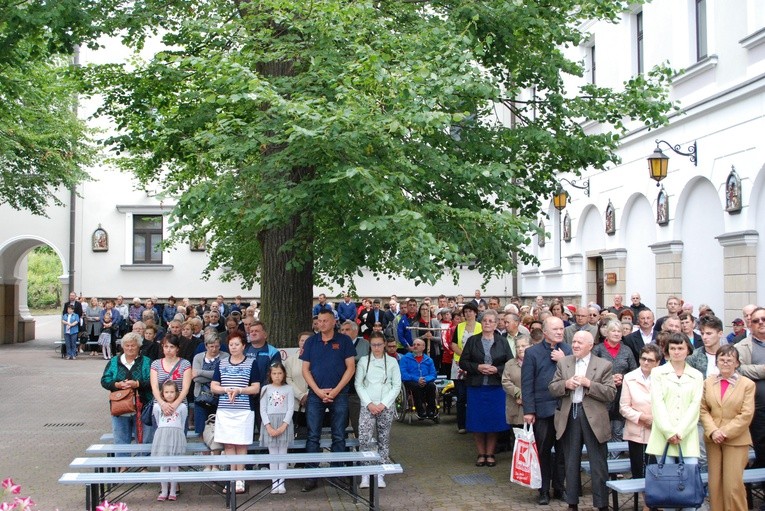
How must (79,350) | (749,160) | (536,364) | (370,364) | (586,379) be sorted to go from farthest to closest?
(79,350) → (749,160) → (370,364) → (536,364) → (586,379)

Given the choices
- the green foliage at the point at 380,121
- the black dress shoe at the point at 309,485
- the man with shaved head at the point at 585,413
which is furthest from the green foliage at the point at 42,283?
the man with shaved head at the point at 585,413

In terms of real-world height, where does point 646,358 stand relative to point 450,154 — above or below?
below

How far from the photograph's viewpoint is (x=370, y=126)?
9266mm

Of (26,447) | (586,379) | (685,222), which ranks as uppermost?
(685,222)

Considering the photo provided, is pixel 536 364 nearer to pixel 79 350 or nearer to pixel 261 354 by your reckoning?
pixel 261 354

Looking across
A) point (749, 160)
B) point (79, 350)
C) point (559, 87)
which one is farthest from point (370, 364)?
point (79, 350)

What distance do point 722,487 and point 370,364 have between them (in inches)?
162

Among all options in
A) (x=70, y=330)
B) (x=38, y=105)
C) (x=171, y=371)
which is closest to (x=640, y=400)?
(x=171, y=371)

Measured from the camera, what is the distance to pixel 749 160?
17469mm

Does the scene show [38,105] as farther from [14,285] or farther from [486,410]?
[486,410]

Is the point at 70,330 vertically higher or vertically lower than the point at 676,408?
lower

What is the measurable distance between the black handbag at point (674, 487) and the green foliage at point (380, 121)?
2921 millimetres

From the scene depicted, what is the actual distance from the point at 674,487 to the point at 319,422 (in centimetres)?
435

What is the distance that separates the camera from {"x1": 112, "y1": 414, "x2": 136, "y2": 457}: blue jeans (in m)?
11.0
